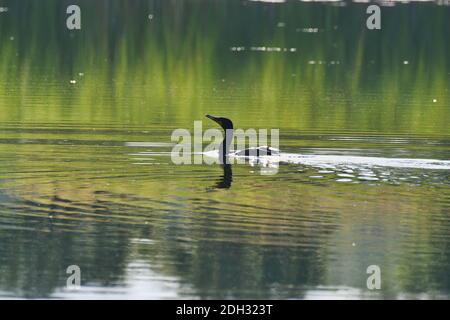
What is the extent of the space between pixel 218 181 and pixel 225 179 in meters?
0.28

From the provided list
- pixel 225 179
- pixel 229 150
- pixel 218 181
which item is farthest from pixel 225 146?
pixel 218 181

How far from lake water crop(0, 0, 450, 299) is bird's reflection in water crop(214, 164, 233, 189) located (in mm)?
59

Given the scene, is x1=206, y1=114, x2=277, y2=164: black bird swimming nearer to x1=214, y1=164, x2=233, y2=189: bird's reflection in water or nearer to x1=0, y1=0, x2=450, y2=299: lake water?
x1=0, y1=0, x2=450, y2=299: lake water

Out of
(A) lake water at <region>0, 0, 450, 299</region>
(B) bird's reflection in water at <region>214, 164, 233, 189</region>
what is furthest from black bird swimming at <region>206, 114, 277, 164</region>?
(B) bird's reflection in water at <region>214, 164, 233, 189</region>

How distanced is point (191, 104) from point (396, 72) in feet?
42.8

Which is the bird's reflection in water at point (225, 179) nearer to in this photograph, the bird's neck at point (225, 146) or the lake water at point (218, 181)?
the lake water at point (218, 181)

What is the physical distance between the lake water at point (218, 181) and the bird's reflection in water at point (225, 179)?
0.06 meters

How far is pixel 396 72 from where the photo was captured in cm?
4134

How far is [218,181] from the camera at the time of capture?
721 inches

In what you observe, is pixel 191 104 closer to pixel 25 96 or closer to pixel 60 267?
pixel 25 96

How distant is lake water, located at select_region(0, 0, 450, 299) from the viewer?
42.8 ft

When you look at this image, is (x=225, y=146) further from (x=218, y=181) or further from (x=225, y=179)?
(x=218, y=181)

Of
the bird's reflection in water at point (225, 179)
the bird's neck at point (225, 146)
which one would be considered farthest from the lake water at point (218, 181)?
the bird's neck at point (225, 146)

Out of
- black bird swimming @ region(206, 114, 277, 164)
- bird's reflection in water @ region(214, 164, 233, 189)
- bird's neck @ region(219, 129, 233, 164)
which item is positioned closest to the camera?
bird's reflection in water @ region(214, 164, 233, 189)
